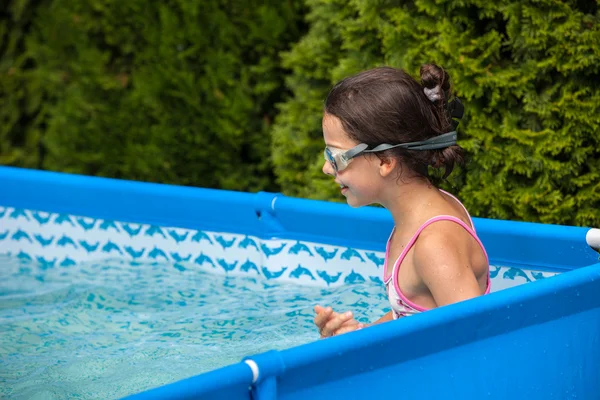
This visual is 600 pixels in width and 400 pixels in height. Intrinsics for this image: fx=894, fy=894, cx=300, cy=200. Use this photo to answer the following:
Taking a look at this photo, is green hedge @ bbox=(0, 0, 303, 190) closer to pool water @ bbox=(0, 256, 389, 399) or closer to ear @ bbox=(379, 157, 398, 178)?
pool water @ bbox=(0, 256, 389, 399)

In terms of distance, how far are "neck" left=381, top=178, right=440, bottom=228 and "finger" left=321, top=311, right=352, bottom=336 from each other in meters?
0.37

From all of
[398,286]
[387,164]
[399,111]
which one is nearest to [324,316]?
[398,286]

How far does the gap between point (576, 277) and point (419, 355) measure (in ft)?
1.97

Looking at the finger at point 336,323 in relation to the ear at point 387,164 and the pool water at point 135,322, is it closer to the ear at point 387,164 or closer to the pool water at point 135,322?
the ear at point 387,164

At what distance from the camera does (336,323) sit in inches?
102

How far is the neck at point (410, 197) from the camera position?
8.96ft

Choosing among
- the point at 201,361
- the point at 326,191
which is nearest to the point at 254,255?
the point at 326,191

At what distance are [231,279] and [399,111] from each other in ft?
5.59

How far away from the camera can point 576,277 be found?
8.32 feet

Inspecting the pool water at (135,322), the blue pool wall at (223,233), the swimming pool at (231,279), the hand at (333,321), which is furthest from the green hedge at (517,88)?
the hand at (333,321)

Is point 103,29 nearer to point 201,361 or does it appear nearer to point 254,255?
point 254,255

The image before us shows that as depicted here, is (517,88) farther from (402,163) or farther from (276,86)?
(276,86)

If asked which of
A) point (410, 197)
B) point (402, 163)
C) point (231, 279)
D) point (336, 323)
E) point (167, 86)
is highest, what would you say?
point (167, 86)

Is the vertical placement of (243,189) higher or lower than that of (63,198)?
lower
